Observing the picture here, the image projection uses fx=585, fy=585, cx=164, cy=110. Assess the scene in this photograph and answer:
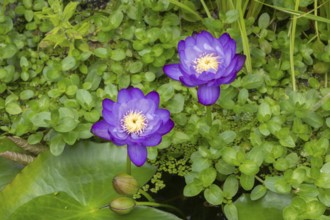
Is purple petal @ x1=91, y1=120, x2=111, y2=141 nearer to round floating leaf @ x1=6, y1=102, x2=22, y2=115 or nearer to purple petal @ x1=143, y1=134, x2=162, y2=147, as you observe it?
purple petal @ x1=143, y1=134, x2=162, y2=147

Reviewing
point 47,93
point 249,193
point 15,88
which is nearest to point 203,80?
point 249,193

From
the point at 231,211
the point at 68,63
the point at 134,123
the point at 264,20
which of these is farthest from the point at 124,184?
the point at 264,20

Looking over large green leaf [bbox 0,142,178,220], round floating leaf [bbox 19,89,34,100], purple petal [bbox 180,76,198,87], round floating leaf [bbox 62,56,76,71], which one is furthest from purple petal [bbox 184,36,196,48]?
round floating leaf [bbox 19,89,34,100]

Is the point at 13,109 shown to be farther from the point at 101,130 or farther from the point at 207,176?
the point at 207,176

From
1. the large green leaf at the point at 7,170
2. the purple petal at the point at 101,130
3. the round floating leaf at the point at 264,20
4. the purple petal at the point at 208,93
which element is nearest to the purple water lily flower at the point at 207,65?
the purple petal at the point at 208,93

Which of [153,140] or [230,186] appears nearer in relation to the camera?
[153,140]

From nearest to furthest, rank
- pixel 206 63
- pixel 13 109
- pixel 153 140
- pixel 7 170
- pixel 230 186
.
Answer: pixel 153 140, pixel 206 63, pixel 230 186, pixel 7 170, pixel 13 109

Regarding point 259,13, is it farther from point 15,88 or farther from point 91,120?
point 15,88
